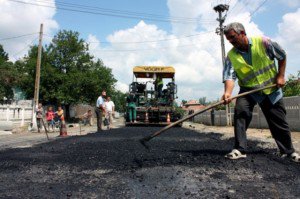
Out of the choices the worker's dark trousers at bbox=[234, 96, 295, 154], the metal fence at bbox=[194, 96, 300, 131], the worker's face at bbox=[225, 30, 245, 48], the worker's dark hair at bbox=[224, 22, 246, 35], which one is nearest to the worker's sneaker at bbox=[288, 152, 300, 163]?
the worker's dark trousers at bbox=[234, 96, 295, 154]

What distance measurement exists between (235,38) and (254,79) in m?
0.62

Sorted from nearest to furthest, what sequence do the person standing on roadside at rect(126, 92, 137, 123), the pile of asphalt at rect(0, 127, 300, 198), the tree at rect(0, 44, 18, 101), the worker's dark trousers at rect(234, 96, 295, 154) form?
1. the pile of asphalt at rect(0, 127, 300, 198)
2. the worker's dark trousers at rect(234, 96, 295, 154)
3. the person standing on roadside at rect(126, 92, 137, 123)
4. the tree at rect(0, 44, 18, 101)

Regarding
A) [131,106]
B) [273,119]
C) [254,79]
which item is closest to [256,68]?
[254,79]

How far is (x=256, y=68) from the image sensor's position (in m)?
4.88

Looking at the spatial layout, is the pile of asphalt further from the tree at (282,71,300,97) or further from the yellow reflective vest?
the tree at (282,71,300,97)

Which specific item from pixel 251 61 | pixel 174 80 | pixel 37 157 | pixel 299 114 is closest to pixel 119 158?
pixel 37 157

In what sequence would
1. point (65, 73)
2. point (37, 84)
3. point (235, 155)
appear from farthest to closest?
point (65, 73)
point (37, 84)
point (235, 155)

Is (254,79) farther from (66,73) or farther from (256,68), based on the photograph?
(66,73)

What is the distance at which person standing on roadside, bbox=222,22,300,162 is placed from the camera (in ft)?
15.6

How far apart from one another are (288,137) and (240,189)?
2012 mm

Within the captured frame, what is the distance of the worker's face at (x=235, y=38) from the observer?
4.71 meters

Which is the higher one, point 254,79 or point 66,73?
point 66,73

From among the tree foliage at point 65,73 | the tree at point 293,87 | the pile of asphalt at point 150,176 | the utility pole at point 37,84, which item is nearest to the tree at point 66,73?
the tree foliage at point 65,73

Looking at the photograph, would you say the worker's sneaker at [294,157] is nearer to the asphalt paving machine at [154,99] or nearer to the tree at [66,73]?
the asphalt paving machine at [154,99]
